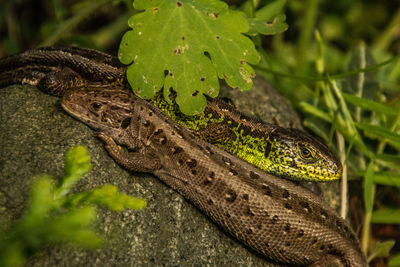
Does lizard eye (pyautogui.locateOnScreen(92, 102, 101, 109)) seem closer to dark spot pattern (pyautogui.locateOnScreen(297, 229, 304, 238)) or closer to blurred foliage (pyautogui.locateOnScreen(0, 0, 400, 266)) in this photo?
blurred foliage (pyautogui.locateOnScreen(0, 0, 400, 266))

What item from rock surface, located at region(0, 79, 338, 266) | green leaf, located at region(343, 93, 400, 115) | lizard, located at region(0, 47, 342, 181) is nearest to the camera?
rock surface, located at region(0, 79, 338, 266)

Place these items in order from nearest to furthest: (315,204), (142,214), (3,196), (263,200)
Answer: (3,196) → (142,214) → (263,200) → (315,204)

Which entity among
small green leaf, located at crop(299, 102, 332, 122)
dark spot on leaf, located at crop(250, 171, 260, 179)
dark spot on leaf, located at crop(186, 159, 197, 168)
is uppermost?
dark spot on leaf, located at crop(186, 159, 197, 168)

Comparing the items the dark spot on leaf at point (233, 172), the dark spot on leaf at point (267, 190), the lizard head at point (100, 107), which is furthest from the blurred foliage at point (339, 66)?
the lizard head at point (100, 107)

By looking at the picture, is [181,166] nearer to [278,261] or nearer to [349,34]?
[278,261]

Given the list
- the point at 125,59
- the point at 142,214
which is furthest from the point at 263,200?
the point at 125,59

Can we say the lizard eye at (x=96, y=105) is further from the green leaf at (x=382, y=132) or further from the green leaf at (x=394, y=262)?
the green leaf at (x=394, y=262)

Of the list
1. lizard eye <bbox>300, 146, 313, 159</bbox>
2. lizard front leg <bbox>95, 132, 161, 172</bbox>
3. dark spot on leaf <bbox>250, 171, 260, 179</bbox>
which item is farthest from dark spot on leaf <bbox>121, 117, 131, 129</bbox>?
lizard eye <bbox>300, 146, 313, 159</bbox>
